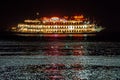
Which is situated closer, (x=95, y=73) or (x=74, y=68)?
(x=95, y=73)

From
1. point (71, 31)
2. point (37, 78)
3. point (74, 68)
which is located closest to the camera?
point (37, 78)

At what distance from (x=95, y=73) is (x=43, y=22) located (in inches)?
3530

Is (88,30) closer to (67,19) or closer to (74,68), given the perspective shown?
(67,19)

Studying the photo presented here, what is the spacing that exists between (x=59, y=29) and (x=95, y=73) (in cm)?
8835

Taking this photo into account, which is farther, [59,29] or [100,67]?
[59,29]

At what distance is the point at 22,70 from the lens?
2583 cm

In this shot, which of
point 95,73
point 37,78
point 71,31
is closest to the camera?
point 37,78

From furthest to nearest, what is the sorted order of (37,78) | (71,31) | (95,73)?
(71,31) < (95,73) < (37,78)

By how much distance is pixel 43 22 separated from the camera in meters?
114

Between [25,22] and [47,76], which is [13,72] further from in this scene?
[25,22]

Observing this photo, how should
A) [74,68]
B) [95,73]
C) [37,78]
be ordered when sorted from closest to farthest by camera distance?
[37,78]
[95,73]
[74,68]

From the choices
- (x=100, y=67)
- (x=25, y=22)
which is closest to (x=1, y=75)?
(x=100, y=67)

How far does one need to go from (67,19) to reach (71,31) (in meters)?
5.06

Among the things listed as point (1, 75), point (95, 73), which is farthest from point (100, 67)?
point (1, 75)
